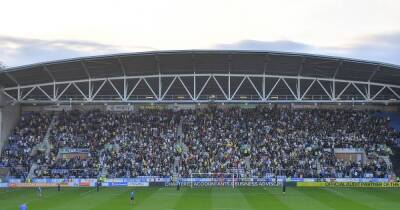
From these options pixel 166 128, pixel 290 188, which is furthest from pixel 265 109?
pixel 290 188

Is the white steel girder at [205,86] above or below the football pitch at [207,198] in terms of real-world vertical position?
above

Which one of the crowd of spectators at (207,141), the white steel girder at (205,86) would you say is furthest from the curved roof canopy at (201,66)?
the crowd of spectators at (207,141)

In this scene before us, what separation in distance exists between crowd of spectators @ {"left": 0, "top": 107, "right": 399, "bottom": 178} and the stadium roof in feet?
18.3

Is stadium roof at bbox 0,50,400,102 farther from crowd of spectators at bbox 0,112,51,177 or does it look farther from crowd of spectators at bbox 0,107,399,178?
crowd of spectators at bbox 0,107,399,178

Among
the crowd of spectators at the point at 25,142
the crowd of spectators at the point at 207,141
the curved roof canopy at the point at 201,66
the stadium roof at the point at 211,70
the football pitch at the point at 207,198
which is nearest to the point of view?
the football pitch at the point at 207,198

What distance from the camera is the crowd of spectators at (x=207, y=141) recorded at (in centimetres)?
5556

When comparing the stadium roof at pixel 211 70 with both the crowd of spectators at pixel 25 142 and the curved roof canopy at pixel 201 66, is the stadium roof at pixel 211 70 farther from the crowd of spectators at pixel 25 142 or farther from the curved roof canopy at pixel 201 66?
the crowd of spectators at pixel 25 142

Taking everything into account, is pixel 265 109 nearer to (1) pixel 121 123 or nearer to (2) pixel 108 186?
(1) pixel 121 123

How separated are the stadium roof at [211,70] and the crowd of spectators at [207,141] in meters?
5.59

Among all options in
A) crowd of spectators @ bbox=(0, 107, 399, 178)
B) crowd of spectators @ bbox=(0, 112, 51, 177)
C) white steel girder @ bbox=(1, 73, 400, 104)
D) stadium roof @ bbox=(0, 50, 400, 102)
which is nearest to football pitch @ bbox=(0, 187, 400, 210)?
crowd of spectators @ bbox=(0, 107, 399, 178)

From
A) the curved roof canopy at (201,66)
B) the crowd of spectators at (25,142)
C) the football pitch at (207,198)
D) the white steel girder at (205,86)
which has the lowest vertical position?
the football pitch at (207,198)

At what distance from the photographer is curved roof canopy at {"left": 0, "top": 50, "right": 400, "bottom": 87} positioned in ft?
172

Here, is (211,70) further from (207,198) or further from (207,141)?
(207,198)

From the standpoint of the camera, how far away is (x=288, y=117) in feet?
212
